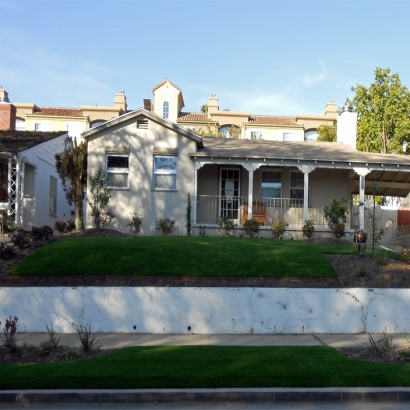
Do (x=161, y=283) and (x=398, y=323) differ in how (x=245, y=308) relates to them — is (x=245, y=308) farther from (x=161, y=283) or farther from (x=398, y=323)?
(x=398, y=323)

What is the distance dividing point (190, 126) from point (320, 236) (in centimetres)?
2683

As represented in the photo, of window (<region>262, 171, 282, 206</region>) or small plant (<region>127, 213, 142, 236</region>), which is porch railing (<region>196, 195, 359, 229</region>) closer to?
window (<region>262, 171, 282, 206</region>)

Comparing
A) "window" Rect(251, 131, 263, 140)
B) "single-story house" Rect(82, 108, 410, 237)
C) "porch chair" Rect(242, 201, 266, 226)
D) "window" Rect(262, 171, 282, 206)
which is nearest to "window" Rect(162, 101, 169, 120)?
"window" Rect(251, 131, 263, 140)

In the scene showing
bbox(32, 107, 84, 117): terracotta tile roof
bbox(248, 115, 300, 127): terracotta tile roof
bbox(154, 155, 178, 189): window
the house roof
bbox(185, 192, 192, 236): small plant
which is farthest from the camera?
bbox(248, 115, 300, 127): terracotta tile roof

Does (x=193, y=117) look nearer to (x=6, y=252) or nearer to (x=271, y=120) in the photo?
(x=271, y=120)

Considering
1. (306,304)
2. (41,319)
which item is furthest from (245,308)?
(41,319)

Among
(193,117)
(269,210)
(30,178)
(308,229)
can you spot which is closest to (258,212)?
(269,210)

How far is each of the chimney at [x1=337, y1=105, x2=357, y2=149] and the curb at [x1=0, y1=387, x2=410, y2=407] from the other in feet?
63.3

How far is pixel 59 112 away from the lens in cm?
4753

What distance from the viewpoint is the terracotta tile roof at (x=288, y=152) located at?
2164 centimetres

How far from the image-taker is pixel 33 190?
2284 centimetres

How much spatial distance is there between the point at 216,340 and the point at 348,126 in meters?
17.3

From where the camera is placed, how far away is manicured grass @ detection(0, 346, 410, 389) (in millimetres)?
8852

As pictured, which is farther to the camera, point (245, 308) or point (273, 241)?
point (273, 241)
